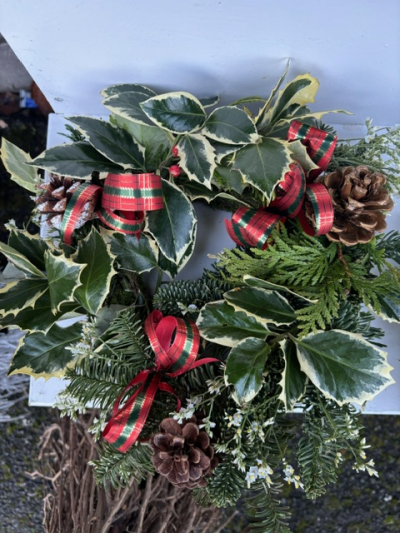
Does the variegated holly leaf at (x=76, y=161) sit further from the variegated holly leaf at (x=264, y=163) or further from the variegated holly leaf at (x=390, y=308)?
the variegated holly leaf at (x=390, y=308)

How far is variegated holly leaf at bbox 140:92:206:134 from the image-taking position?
734 millimetres

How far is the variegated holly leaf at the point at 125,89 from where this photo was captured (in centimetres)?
80

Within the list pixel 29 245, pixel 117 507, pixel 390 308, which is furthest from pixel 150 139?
pixel 117 507

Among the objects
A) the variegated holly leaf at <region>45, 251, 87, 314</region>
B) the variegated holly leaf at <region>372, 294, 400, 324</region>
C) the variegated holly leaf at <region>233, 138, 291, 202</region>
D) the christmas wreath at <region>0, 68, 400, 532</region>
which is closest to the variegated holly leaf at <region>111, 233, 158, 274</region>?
the christmas wreath at <region>0, 68, 400, 532</region>

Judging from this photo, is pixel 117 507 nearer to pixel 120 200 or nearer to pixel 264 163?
pixel 120 200

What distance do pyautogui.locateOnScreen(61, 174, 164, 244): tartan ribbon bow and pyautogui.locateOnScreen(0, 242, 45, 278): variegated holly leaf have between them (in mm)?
72

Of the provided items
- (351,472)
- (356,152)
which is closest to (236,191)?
(356,152)

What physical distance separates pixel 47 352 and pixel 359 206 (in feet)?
1.90

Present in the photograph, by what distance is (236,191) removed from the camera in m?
0.77

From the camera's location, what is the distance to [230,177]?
77 centimetres

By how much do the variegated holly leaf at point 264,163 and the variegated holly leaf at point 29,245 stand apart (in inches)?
14.6

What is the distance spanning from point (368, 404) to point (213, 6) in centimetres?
81

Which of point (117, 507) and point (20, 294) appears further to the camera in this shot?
Answer: point (117, 507)

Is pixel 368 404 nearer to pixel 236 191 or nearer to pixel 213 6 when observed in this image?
pixel 236 191
